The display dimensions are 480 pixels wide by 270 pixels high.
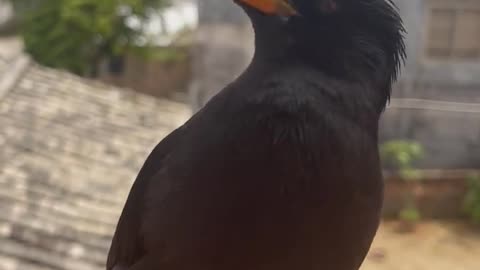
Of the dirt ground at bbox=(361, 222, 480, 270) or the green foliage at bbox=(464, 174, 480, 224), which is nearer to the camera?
the dirt ground at bbox=(361, 222, 480, 270)

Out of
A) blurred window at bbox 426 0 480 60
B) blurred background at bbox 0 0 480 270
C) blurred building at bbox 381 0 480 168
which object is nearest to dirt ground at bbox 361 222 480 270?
blurred background at bbox 0 0 480 270

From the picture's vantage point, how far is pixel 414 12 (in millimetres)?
2934

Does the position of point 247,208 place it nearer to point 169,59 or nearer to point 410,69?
point 410,69

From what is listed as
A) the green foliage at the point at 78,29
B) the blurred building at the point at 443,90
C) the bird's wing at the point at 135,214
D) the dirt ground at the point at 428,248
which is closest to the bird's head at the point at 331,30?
the bird's wing at the point at 135,214

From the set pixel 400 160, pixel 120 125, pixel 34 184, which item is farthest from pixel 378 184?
pixel 400 160

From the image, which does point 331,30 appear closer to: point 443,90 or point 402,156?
point 402,156

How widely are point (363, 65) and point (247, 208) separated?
0.41 ft

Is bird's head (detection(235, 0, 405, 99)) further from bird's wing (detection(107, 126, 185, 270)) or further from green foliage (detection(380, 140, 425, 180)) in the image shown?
green foliage (detection(380, 140, 425, 180))

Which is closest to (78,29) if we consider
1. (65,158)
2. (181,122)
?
(181,122)

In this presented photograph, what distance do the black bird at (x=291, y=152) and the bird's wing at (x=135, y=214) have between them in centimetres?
3

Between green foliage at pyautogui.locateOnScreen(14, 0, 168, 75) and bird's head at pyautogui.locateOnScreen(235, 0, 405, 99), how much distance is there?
4.01m

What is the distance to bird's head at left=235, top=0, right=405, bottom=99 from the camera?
0.49m

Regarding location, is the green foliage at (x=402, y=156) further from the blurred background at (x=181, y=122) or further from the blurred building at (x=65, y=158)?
the blurred building at (x=65, y=158)

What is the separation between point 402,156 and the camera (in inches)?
113
